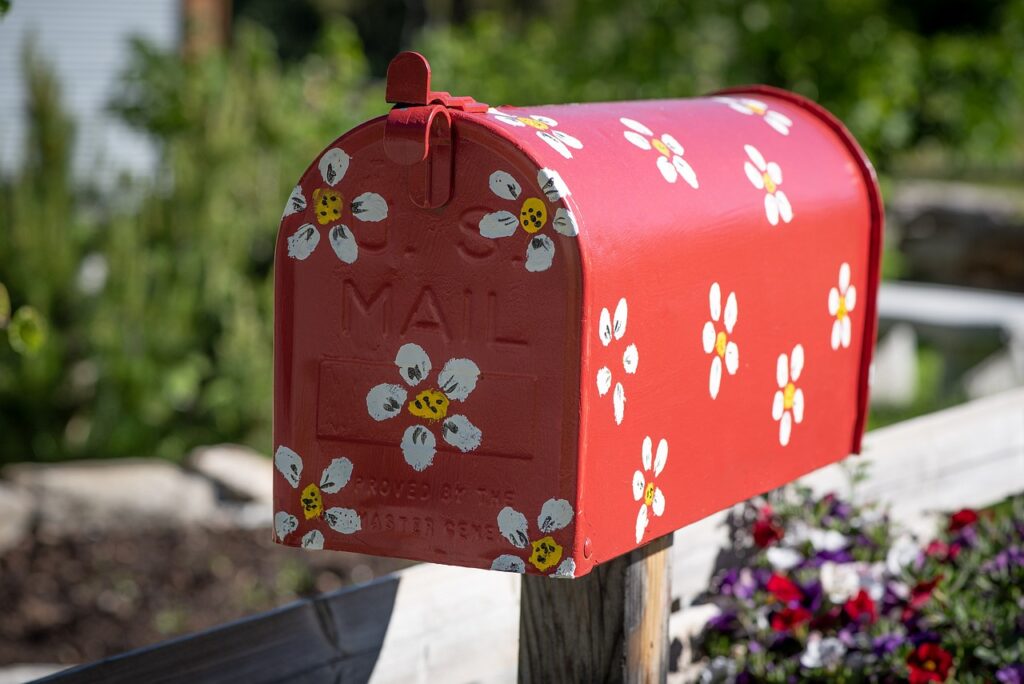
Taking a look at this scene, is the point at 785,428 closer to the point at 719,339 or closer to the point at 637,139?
the point at 719,339

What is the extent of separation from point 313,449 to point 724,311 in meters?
0.58

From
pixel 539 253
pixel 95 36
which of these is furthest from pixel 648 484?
pixel 95 36

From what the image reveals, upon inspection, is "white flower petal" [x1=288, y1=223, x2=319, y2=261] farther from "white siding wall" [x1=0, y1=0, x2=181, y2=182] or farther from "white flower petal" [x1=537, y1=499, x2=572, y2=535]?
"white siding wall" [x1=0, y1=0, x2=181, y2=182]

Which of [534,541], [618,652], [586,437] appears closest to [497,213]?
[586,437]

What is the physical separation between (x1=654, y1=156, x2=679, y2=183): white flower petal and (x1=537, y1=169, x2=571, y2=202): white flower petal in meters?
0.27

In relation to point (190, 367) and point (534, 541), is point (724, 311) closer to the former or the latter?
point (534, 541)

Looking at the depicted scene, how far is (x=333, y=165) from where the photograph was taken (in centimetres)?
151

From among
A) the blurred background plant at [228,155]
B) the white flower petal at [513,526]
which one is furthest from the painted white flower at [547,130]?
the blurred background plant at [228,155]

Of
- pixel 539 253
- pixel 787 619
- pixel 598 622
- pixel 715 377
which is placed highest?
pixel 539 253

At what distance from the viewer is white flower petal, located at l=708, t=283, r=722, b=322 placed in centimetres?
167

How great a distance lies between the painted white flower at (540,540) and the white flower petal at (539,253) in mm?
269

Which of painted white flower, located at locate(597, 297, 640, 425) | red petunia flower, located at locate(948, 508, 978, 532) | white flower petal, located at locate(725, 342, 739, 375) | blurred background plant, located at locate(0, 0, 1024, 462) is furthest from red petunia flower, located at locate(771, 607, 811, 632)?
blurred background plant, located at locate(0, 0, 1024, 462)

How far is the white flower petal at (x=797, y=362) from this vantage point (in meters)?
1.91

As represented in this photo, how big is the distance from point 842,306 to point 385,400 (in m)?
0.87
